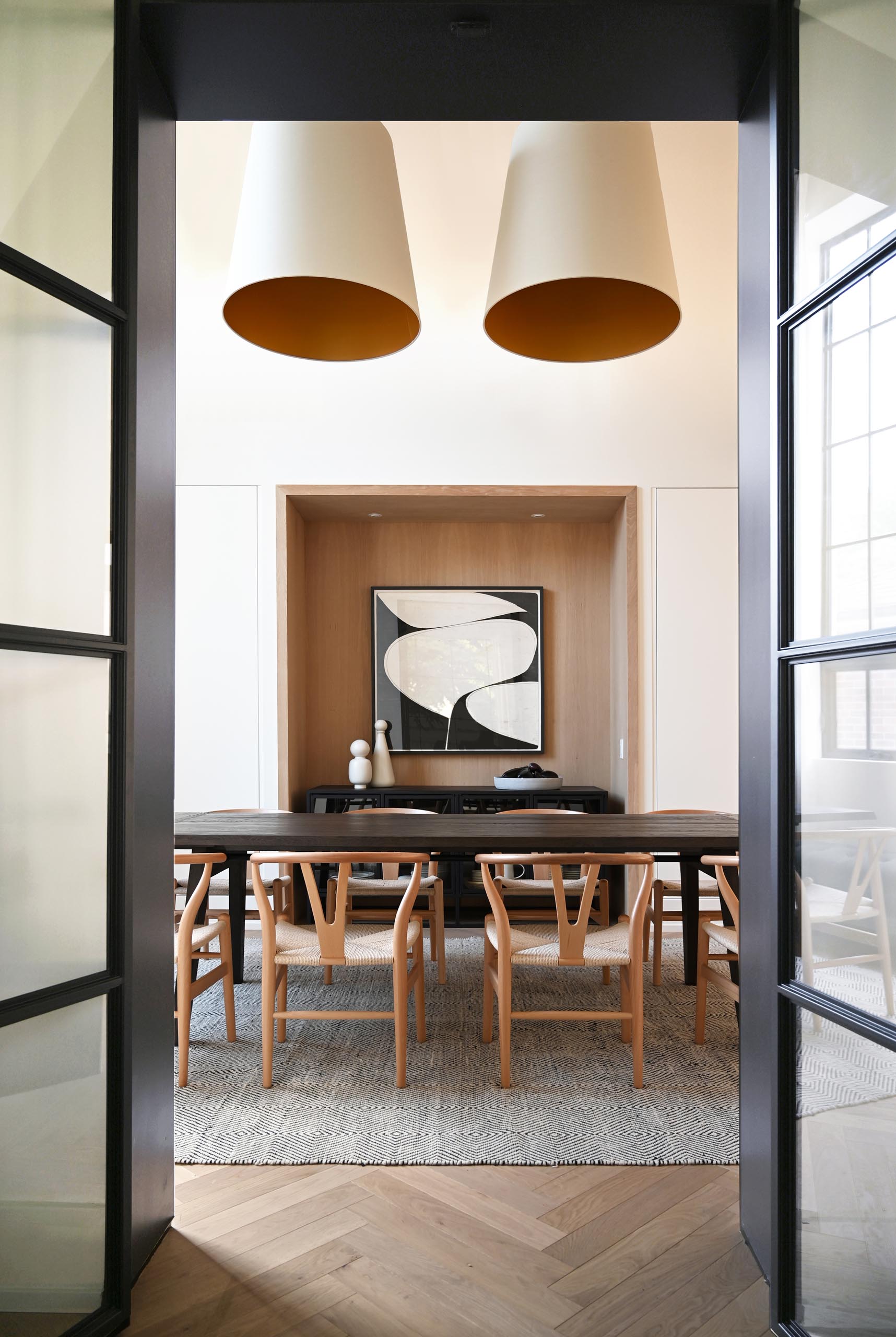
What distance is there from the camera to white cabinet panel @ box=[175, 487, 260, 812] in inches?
196

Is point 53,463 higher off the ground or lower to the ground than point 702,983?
higher

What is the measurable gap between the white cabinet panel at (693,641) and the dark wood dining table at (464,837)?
1.13 m

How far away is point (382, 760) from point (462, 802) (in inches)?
22.6

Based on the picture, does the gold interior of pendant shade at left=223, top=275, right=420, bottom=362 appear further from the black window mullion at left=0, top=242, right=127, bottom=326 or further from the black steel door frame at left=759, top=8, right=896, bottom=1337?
the black steel door frame at left=759, top=8, right=896, bottom=1337

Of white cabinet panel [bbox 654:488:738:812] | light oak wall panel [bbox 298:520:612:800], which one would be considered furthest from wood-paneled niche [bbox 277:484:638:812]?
white cabinet panel [bbox 654:488:738:812]

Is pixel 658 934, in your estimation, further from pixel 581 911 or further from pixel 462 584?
pixel 462 584

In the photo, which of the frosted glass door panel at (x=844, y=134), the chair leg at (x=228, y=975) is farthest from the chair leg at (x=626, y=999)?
the frosted glass door panel at (x=844, y=134)

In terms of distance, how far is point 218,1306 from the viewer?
1688mm

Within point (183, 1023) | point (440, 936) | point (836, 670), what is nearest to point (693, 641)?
point (440, 936)

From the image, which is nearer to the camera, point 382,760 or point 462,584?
point 382,760

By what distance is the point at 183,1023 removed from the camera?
9.27 ft

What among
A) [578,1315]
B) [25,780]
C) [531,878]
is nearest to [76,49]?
[25,780]

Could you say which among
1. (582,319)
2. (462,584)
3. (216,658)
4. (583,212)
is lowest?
(216,658)

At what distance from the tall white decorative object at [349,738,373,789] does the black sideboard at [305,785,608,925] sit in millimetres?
55
